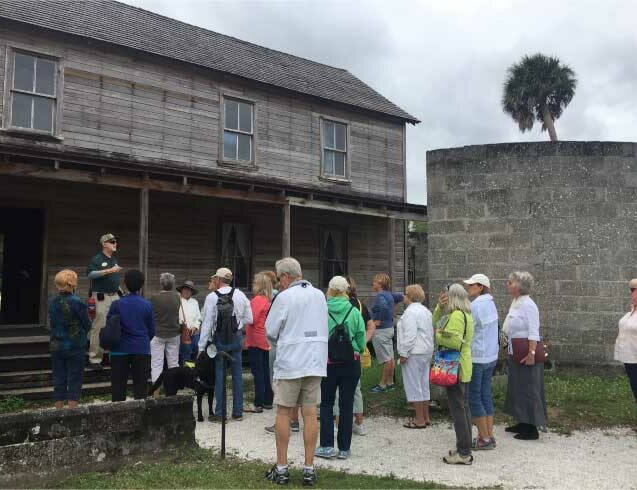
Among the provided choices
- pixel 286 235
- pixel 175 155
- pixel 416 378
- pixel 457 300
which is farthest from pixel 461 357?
pixel 175 155

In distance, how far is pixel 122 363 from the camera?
6059 millimetres

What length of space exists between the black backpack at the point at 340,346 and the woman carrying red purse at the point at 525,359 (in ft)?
6.45

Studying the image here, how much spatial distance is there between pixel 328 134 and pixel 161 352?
10.9m

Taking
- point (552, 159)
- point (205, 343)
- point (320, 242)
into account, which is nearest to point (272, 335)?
point (205, 343)

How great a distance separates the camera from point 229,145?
48.6 feet

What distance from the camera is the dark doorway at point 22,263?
11.9m

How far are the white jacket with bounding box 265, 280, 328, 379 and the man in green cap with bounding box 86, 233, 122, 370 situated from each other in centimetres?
Result: 339

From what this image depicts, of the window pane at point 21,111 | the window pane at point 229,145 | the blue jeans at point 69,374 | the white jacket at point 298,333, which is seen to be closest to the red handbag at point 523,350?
the white jacket at point 298,333

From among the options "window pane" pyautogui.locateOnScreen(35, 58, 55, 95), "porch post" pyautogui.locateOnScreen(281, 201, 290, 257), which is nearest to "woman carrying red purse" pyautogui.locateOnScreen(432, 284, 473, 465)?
"porch post" pyautogui.locateOnScreen(281, 201, 290, 257)

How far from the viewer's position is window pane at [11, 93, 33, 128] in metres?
11.5

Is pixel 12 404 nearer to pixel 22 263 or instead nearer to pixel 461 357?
pixel 22 263

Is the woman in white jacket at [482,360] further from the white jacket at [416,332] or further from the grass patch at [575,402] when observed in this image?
the grass patch at [575,402]

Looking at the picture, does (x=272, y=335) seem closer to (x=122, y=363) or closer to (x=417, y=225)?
Result: (x=122, y=363)

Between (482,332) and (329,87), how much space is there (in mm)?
12961
